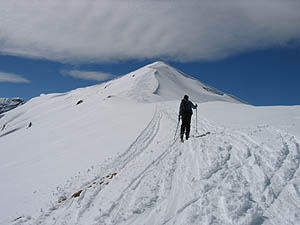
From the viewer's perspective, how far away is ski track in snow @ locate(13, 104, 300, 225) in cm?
460

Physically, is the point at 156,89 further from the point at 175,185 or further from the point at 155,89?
the point at 175,185

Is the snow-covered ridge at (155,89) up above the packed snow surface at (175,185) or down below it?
above

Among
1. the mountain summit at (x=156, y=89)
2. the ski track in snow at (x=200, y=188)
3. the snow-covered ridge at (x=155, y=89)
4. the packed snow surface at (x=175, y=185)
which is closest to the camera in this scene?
the ski track in snow at (x=200, y=188)

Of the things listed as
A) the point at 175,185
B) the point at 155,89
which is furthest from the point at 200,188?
the point at 155,89

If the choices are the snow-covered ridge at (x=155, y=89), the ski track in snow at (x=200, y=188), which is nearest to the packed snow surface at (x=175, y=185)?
the ski track in snow at (x=200, y=188)

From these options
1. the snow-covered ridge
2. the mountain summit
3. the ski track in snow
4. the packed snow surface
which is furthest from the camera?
the mountain summit

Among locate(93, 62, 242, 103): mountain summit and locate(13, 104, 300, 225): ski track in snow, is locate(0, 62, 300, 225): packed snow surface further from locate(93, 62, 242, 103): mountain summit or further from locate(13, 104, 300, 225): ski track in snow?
locate(93, 62, 242, 103): mountain summit

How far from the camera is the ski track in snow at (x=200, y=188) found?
4598 millimetres

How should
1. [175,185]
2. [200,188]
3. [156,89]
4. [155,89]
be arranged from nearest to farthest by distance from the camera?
[200,188] → [175,185] → [155,89] → [156,89]

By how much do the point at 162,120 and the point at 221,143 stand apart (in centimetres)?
904

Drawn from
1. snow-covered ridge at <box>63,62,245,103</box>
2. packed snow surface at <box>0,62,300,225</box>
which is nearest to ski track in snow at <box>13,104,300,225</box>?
packed snow surface at <box>0,62,300,225</box>

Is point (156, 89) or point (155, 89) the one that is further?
point (156, 89)

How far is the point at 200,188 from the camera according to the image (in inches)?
216

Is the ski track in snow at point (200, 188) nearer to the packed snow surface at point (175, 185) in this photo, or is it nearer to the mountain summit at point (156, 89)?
the packed snow surface at point (175, 185)
